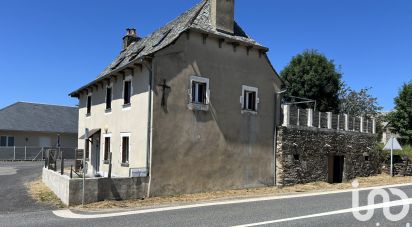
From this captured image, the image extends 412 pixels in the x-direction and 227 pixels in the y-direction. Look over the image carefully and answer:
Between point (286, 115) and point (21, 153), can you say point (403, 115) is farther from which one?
point (21, 153)

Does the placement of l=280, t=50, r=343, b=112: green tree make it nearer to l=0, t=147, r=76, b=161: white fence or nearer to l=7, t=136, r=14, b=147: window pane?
l=0, t=147, r=76, b=161: white fence

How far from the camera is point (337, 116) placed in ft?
75.8

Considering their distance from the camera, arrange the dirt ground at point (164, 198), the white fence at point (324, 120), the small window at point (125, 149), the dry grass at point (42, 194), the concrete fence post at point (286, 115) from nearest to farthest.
A: the dirt ground at point (164, 198), the dry grass at point (42, 194), the small window at point (125, 149), the concrete fence post at point (286, 115), the white fence at point (324, 120)

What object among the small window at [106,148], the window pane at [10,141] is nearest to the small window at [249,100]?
the small window at [106,148]

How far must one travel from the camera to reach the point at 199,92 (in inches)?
682

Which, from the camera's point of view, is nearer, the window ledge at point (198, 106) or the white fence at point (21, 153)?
the window ledge at point (198, 106)

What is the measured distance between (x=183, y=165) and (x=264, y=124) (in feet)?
16.9

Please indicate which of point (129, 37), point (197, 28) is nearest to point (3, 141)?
point (129, 37)

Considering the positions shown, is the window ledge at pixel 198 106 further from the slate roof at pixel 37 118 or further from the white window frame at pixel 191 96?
the slate roof at pixel 37 118

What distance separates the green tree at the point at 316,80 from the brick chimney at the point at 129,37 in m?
18.5

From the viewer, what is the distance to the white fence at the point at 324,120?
20.5 m

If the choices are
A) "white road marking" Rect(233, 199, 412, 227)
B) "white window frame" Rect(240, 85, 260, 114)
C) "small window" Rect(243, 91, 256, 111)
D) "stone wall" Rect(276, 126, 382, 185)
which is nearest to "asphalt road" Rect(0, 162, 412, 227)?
"white road marking" Rect(233, 199, 412, 227)

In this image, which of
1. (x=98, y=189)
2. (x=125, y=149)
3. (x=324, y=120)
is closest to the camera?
(x=98, y=189)

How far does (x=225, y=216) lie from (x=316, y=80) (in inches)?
1207
